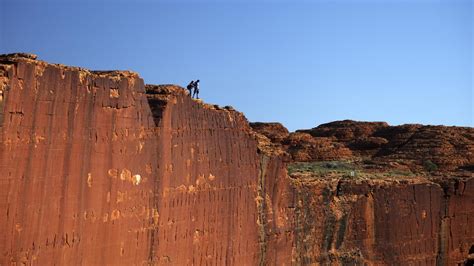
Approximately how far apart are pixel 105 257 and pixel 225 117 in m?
4.70

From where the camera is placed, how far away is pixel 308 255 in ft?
54.0

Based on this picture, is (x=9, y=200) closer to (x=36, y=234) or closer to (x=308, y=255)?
(x=36, y=234)

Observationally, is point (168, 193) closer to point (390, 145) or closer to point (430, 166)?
point (430, 166)

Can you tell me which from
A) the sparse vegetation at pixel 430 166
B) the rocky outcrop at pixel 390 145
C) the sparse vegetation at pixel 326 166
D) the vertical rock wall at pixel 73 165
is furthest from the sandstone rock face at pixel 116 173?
the rocky outcrop at pixel 390 145

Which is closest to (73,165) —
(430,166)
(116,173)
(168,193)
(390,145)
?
(116,173)

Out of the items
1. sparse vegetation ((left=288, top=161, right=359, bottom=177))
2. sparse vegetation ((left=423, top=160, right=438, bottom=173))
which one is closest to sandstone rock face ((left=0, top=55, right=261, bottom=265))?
sparse vegetation ((left=288, top=161, right=359, bottom=177))

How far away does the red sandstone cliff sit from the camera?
8.91 metres

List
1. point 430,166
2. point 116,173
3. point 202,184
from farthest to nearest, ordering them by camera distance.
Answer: point 430,166 < point 202,184 < point 116,173

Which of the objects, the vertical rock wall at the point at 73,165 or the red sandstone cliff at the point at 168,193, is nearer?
the vertical rock wall at the point at 73,165

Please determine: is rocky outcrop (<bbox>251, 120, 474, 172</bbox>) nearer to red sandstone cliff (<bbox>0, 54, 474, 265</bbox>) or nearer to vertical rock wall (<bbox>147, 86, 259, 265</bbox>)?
red sandstone cliff (<bbox>0, 54, 474, 265</bbox>)

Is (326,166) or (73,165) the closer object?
(73,165)

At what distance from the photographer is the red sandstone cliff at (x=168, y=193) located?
8906 millimetres

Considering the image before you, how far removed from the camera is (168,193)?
38.3 feet

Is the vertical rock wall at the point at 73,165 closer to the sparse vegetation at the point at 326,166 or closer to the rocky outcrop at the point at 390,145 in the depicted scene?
the sparse vegetation at the point at 326,166
